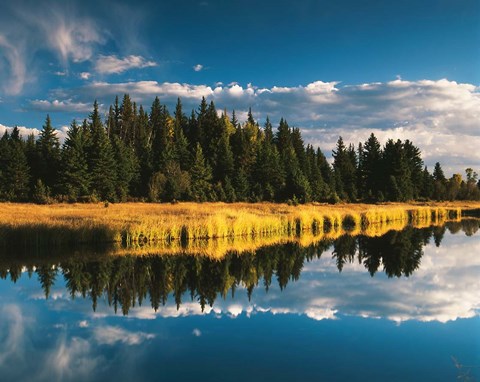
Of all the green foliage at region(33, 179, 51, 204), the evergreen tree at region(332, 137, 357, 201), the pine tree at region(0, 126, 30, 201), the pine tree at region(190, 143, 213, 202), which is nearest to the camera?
the green foliage at region(33, 179, 51, 204)

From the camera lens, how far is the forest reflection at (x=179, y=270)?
14741mm

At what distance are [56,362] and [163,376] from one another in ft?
7.69

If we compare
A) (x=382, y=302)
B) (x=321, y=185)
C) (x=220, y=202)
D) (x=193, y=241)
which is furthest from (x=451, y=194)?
(x=382, y=302)

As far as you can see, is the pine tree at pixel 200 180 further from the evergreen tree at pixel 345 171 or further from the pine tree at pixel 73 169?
the evergreen tree at pixel 345 171

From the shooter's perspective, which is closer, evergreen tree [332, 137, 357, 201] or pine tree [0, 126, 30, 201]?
pine tree [0, 126, 30, 201]

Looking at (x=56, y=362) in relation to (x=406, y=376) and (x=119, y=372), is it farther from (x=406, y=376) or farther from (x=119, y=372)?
(x=406, y=376)

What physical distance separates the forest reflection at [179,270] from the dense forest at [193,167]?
117 feet

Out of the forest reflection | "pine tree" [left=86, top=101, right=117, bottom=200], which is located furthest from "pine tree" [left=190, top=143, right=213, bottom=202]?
the forest reflection

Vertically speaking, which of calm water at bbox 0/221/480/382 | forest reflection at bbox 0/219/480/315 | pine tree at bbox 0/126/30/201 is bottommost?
calm water at bbox 0/221/480/382

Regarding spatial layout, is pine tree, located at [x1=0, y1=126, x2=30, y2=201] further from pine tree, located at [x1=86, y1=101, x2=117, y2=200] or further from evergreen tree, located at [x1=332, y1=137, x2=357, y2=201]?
evergreen tree, located at [x1=332, y1=137, x2=357, y2=201]

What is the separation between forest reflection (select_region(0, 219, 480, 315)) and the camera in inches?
580

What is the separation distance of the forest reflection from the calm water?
76 mm

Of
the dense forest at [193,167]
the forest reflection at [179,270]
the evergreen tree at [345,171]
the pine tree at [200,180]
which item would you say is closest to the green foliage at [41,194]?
the dense forest at [193,167]

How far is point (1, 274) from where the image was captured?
1784 centimetres
